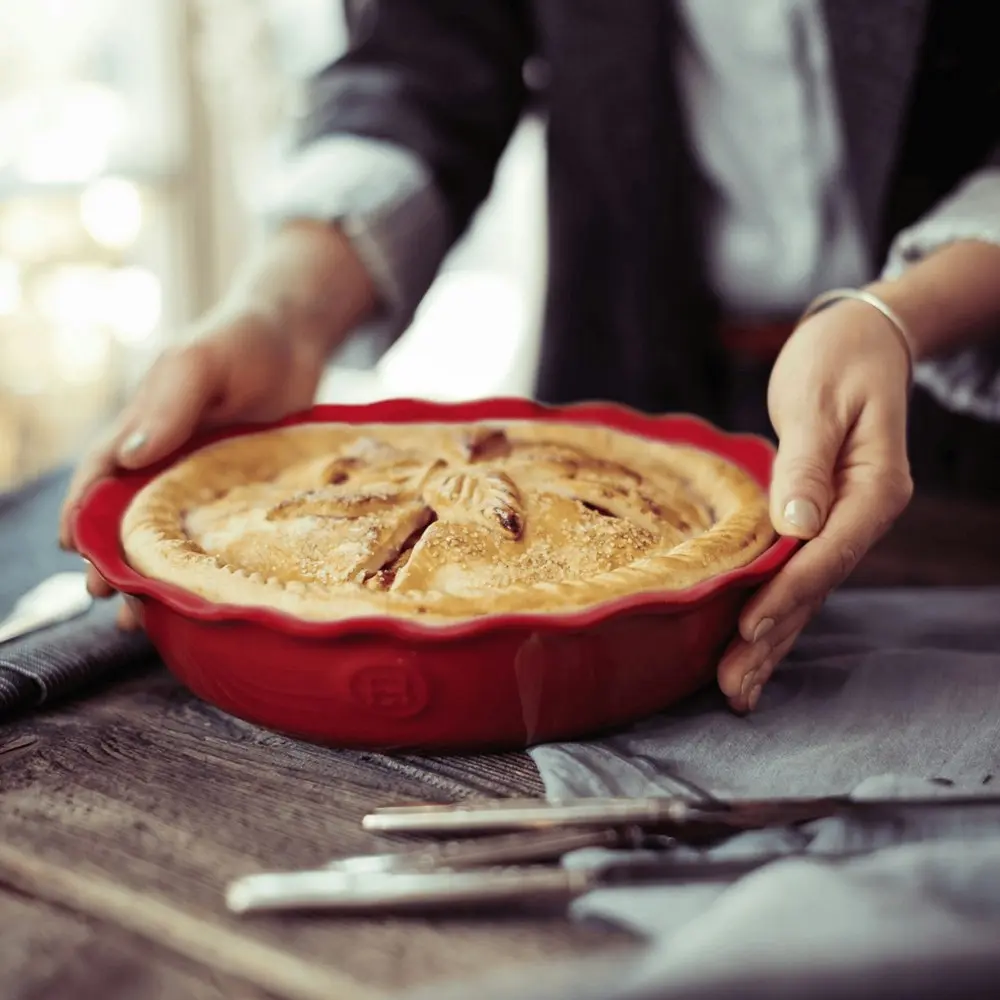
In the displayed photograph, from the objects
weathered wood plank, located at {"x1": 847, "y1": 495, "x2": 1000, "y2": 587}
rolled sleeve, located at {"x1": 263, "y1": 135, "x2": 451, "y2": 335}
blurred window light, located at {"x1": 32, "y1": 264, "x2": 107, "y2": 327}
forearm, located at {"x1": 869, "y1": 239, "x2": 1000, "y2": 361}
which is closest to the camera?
forearm, located at {"x1": 869, "y1": 239, "x2": 1000, "y2": 361}

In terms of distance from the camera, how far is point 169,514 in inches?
40.1

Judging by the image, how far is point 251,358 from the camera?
1238 millimetres

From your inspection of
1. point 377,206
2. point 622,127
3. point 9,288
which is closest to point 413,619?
point 377,206

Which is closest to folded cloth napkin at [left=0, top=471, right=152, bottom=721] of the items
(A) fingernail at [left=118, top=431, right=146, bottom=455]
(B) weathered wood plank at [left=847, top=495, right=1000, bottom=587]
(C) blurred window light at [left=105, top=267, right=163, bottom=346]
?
(A) fingernail at [left=118, top=431, right=146, bottom=455]

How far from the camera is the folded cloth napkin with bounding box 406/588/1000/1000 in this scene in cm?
55

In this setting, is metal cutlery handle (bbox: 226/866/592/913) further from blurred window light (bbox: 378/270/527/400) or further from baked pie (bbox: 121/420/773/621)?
blurred window light (bbox: 378/270/527/400)

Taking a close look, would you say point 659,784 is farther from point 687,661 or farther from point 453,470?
point 453,470

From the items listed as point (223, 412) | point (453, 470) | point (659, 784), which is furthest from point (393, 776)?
point (223, 412)

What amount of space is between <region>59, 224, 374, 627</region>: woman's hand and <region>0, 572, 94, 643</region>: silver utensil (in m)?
0.07

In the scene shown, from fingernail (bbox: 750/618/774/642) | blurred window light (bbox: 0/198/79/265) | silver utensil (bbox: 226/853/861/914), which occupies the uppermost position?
silver utensil (bbox: 226/853/861/914)

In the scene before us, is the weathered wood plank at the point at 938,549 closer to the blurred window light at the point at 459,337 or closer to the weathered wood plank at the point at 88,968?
the weathered wood plank at the point at 88,968

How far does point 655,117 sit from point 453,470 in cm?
81

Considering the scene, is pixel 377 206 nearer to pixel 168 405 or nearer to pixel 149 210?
pixel 168 405

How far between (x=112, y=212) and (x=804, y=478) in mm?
3392
